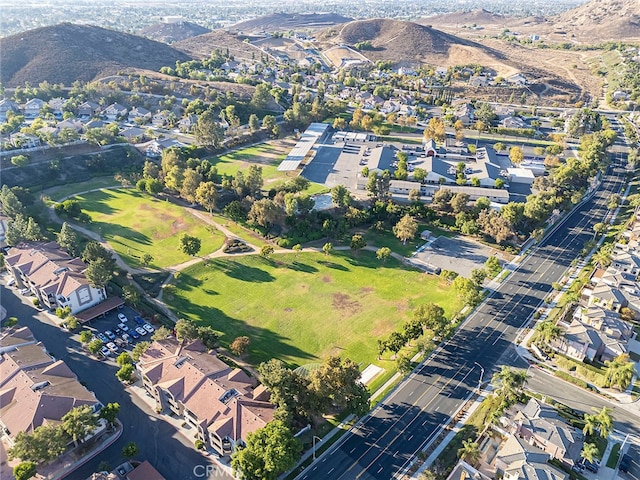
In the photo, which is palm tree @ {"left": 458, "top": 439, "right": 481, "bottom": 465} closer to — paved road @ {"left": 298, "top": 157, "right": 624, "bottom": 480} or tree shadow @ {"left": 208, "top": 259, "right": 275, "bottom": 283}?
paved road @ {"left": 298, "top": 157, "right": 624, "bottom": 480}

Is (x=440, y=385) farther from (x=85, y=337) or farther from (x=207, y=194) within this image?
(x=207, y=194)

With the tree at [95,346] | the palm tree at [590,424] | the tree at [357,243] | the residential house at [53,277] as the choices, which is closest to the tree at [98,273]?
the residential house at [53,277]

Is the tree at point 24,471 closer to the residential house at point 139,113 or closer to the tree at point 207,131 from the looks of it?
the tree at point 207,131

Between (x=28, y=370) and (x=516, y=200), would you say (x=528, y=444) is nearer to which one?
(x=28, y=370)

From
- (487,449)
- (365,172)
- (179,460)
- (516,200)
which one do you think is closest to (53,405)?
(179,460)

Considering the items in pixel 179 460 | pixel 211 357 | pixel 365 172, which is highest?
pixel 365 172

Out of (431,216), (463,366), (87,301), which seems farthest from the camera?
(431,216)
